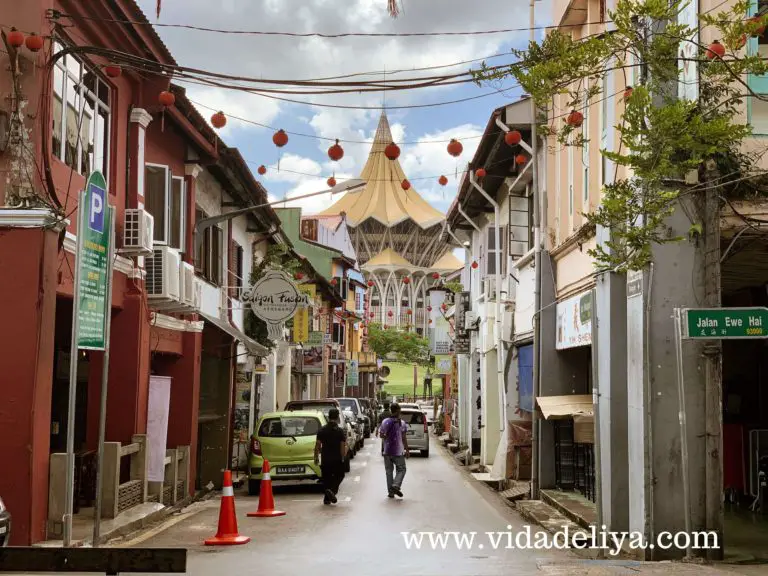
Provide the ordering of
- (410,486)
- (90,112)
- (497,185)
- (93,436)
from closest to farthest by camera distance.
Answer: (90,112) → (93,436) → (410,486) → (497,185)

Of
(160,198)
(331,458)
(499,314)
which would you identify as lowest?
(331,458)

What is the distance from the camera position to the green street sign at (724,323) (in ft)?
34.3

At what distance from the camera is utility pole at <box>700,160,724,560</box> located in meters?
11.4

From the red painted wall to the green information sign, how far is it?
1303 mm

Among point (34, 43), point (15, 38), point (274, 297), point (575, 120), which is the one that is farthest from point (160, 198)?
point (575, 120)

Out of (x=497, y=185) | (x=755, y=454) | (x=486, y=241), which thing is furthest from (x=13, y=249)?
(x=486, y=241)

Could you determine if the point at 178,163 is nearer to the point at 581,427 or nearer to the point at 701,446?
the point at 581,427

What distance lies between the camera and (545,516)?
16.0 meters

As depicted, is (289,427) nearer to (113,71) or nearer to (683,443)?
(113,71)

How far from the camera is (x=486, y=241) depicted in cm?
2959

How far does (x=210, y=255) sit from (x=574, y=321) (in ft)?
31.6

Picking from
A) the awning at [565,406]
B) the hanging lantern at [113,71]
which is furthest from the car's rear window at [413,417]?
the hanging lantern at [113,71]

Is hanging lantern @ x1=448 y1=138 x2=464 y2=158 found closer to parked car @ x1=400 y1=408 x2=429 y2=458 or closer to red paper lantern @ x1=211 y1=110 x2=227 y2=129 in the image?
red paper lantern @ x1=211 y1=110 x2=227 y2=129

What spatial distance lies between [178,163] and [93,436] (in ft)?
20.4
